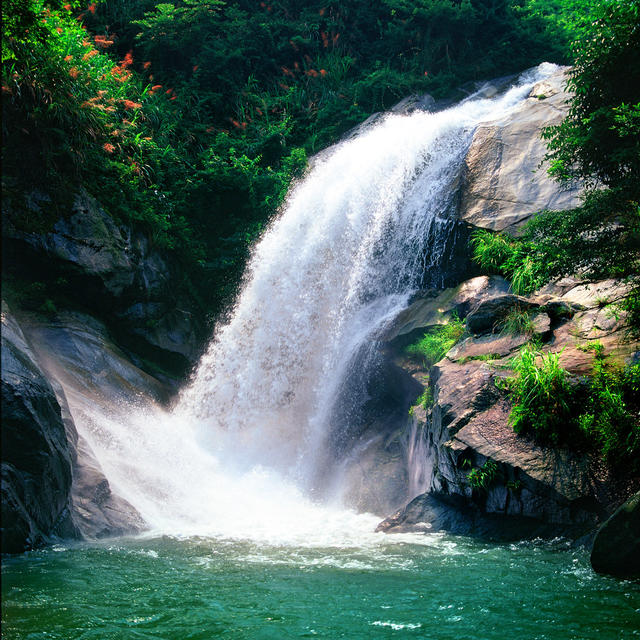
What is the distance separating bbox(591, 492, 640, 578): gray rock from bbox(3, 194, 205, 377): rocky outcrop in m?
10.1

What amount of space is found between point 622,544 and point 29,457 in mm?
5842

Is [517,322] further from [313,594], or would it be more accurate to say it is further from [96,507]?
[96,507]

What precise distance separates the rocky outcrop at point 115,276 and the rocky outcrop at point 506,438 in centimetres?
688

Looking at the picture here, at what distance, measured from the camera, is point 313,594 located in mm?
4109

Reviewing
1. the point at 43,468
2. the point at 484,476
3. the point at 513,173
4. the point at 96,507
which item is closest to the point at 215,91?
the point at 513,173

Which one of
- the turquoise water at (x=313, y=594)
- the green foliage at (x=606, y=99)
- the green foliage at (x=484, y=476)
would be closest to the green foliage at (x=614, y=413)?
the green foliage at (x=484, y=476)

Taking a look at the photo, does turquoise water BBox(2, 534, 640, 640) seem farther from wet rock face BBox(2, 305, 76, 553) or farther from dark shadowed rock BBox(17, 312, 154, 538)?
dark shadowed rock BBox(17, 312, 154, 538)

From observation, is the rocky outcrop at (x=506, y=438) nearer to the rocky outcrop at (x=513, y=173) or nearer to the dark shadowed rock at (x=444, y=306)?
the dark shadowed rock at (x=444, y=306)

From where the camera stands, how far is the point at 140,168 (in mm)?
13430

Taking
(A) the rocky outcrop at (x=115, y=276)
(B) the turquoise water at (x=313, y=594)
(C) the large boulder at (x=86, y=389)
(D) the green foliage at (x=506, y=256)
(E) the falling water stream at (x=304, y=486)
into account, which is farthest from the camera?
(A) the rocky outcrop at (x=115, y=276)

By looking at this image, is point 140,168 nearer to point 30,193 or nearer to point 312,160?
point 30,193

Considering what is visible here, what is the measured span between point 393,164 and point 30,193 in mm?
8632

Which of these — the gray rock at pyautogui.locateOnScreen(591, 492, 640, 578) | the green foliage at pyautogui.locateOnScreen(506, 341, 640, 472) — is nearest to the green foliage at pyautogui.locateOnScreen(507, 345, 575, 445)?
the green foliage at pyautogui.locateOnScreen(506, 341, 640, 472)

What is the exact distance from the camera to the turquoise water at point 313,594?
3361mm
